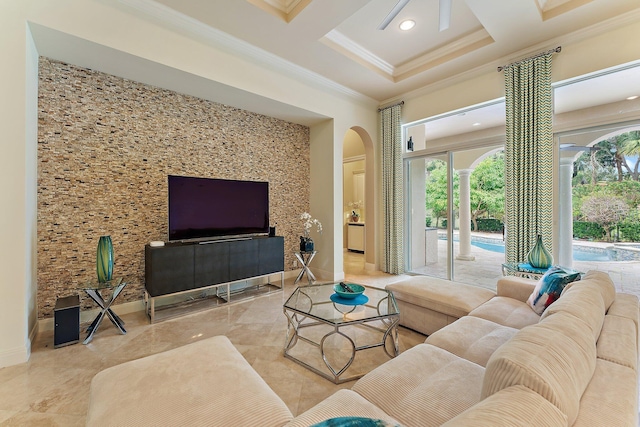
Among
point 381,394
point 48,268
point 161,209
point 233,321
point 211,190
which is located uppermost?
point 211,190

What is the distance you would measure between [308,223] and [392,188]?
163cm

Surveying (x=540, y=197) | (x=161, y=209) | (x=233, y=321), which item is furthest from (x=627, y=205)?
(x=161, y=209)

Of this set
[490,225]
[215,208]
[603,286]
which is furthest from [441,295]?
[215,208]

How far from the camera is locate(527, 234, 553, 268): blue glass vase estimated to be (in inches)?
122

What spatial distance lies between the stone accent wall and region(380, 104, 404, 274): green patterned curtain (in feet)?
8.23

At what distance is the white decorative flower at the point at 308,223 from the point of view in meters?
4.74

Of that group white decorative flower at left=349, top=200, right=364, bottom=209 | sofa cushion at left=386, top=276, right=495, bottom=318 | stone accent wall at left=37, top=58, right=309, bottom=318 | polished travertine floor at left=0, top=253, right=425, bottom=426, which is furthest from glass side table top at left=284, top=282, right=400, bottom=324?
white decorative flower at left=349, top=200, right=364, bottom=209

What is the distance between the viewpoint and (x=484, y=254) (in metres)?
4.30

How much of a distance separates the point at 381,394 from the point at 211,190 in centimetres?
313

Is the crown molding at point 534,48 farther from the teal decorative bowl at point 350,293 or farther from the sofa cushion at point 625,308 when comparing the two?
the teal decorative bowl at point 350,293

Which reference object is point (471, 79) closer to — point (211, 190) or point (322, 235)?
point (322, 235)

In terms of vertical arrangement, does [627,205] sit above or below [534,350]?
above

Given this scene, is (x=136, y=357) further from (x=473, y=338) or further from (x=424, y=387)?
(x=473, y=338)

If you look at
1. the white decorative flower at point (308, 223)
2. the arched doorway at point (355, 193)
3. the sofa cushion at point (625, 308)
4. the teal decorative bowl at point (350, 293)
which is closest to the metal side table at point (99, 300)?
the teal decorative bowl at point (350, 293)
